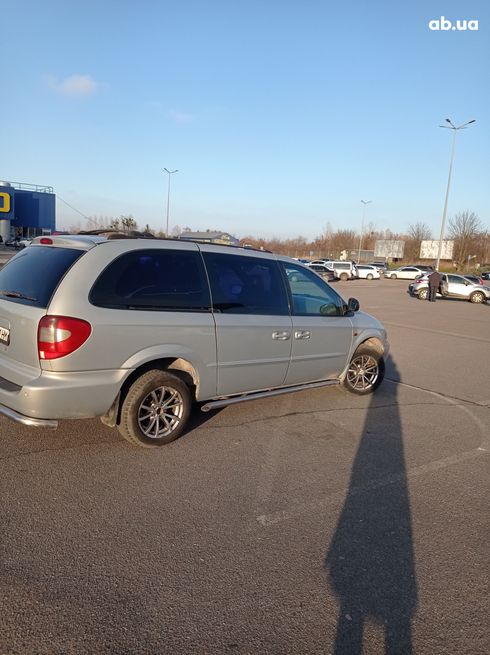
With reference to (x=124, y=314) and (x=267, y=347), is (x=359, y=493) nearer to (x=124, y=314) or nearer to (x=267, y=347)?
(x=267, y=347)

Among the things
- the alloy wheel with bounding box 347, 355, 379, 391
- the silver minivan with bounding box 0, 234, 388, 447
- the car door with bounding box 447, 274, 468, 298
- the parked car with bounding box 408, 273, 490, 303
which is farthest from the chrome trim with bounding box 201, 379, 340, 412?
the car door with bounding box 447, 274, 468, 298

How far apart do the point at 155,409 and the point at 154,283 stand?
3.66ft

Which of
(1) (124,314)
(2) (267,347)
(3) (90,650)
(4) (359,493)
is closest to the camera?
(3) (90,650)

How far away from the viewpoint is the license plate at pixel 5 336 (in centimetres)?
398

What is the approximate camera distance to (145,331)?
4.02 meters

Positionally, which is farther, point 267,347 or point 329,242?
point 329,242

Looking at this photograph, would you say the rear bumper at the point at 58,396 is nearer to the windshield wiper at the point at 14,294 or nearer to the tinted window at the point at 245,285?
the windshield wiper at the point at 14,294

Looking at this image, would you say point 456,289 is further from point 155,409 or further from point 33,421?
A: point 33,421

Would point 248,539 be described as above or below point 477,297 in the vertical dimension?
below

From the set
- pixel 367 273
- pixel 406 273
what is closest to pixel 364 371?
pixel 367 273

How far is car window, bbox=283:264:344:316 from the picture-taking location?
542cm

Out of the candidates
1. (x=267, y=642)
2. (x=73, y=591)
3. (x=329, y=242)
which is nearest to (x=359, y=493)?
(x=267, y=642)

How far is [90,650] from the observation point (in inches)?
83.8

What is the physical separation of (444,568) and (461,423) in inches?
118
